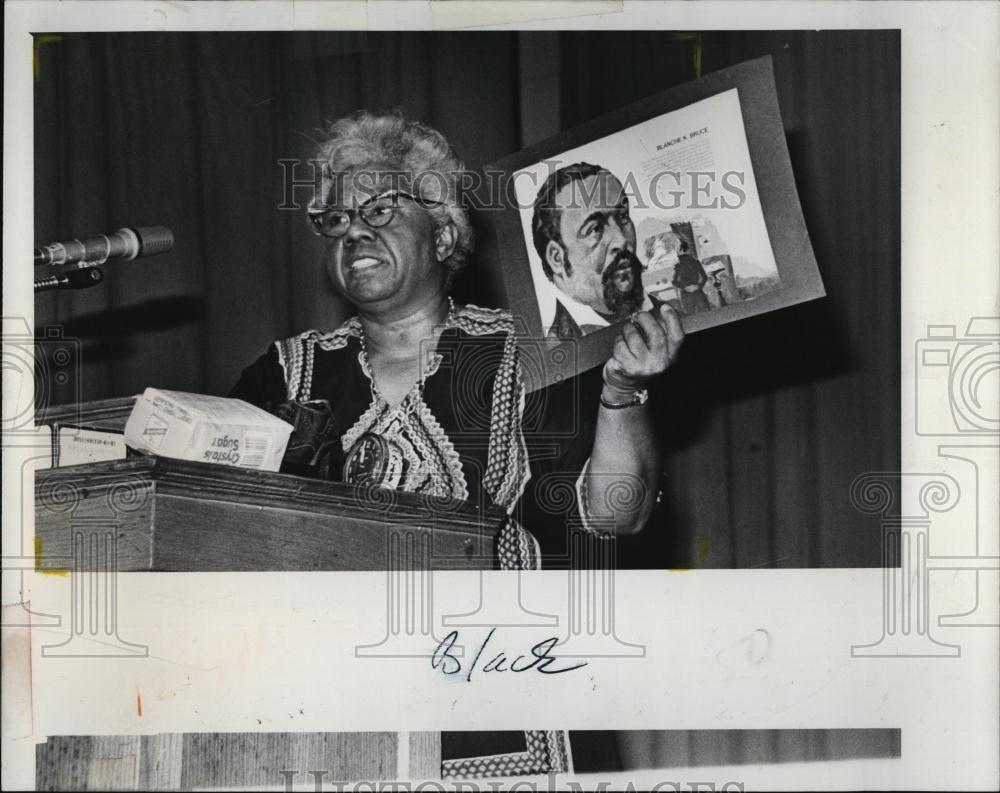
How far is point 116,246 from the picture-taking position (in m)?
1.94

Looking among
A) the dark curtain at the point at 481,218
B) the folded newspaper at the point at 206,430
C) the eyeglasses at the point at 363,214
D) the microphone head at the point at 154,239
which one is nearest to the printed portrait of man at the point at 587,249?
the dark curtain at the point at 481,218

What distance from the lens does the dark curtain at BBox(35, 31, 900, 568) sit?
1.90 metres

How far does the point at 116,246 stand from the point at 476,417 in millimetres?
712

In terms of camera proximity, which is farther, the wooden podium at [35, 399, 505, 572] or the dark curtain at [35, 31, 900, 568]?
the dark curtain at [35, 31, 900, 568]

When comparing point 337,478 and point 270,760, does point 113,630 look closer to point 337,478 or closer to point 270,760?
point 270,760

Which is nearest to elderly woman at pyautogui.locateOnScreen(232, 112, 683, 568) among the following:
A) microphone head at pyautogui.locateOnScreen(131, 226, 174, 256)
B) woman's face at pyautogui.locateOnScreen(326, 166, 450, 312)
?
woman's face at pyautogui.locateOnScreen(326, 166, 450, 312)

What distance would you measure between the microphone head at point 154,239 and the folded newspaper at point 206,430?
0.85ft

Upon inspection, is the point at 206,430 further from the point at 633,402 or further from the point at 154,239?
the point at 633,402

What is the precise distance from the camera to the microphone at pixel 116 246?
1.93 meters

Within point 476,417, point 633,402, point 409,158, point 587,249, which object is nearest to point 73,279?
point 409,158

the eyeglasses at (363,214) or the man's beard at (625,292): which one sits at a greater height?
the eyeglasses at (363,214)

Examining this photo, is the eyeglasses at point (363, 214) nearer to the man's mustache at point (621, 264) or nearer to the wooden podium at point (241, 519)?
the man's mustache at point (621, 264)

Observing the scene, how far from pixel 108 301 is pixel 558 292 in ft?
2.64

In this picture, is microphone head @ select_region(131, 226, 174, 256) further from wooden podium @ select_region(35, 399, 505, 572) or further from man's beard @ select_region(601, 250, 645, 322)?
man's beard @ select_region(601, 250, 645, 322)
